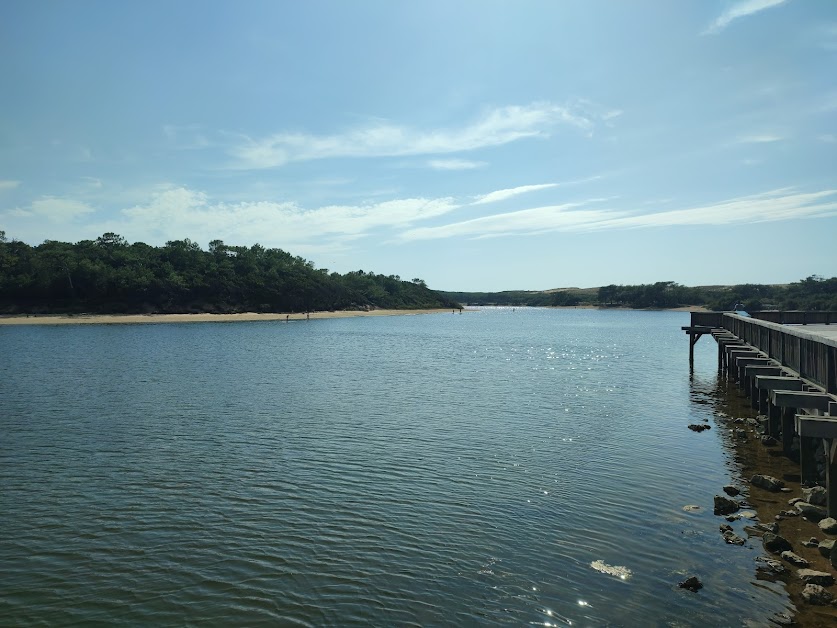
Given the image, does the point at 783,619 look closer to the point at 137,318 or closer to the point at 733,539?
the point at 733,539

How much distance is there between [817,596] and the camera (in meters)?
9.27

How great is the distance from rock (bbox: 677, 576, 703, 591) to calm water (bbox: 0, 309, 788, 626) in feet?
0.65

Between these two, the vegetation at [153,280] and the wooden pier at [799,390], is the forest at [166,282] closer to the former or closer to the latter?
the vegetation at [153,280]

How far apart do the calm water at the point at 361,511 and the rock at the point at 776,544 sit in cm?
34

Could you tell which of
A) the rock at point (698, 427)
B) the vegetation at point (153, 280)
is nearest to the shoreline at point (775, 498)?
the rock at point (698, 427)

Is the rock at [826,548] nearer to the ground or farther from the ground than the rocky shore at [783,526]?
farther from the ground

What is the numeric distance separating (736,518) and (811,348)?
6866mm

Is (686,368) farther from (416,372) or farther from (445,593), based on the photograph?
(445,593)

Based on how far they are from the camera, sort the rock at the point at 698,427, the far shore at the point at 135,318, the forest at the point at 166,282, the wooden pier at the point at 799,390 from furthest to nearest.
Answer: the forest at the point at 166,282 → the far shore at the point at 135,318 → the rock at the point at 698,427 → the wooden pier at the point at 799,390

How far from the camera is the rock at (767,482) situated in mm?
15307

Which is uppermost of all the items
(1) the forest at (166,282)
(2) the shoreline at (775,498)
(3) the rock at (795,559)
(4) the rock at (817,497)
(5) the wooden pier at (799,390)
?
(1) the forest at (166,282)

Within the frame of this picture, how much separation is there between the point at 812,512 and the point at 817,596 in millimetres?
4294

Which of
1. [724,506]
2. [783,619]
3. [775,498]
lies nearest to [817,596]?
[783,619]

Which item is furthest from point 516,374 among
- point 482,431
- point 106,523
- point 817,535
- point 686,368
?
point 106,523
